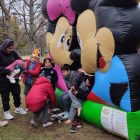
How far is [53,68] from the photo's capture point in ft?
20.3

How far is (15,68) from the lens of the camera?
568 centimetres

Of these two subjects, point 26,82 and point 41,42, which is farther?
point 41,42

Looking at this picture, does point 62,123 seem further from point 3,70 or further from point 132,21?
point 132,21

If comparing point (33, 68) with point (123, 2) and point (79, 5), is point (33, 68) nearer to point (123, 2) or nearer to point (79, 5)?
point (79, 5)

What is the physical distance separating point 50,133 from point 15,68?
4.55ft

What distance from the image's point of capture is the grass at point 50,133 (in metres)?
4.86

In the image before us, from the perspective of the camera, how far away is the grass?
15.9 feet

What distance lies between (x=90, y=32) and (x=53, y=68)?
1.53 metres

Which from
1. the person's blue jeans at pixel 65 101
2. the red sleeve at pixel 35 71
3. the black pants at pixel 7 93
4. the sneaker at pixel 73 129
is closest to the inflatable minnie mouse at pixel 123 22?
the sneaker at pixel 73 129

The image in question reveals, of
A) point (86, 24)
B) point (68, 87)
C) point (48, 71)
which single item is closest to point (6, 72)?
point (48, 71)

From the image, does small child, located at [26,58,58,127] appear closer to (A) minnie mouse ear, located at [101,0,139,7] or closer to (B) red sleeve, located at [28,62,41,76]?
(B) red sleeve, located at [28,62,41,76]

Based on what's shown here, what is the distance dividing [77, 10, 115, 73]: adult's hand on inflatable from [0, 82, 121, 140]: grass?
3.25ft

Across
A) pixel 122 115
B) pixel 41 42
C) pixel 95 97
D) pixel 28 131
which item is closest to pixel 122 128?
pixel 122 115

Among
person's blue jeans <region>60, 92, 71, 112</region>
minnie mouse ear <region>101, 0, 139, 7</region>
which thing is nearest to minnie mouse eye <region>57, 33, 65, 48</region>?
person's blue jeans <region>60, 92, 71, 112</region>
